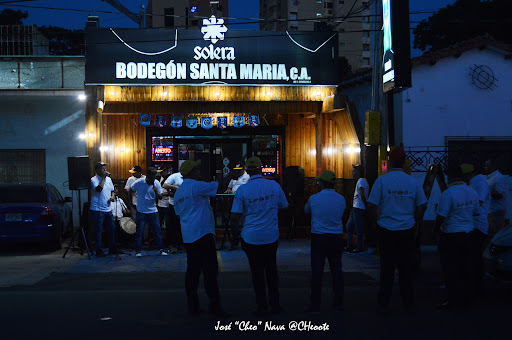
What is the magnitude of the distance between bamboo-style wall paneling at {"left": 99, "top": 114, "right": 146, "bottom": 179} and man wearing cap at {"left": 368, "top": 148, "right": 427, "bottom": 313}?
38.4 ft

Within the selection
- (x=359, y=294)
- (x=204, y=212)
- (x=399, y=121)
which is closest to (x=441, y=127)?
(x=399, y=121)

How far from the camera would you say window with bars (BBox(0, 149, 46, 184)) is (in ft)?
55.1

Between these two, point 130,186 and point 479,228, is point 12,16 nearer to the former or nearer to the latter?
point 130,186

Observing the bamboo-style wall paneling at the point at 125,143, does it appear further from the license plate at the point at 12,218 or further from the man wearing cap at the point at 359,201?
the man wearing cap at the point at 359,201

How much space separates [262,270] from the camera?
24.5ft

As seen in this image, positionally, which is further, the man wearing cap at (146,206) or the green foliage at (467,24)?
the green foliage at (467,24)

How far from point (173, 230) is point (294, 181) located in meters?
3.80

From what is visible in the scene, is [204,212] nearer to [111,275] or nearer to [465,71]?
[111,275]

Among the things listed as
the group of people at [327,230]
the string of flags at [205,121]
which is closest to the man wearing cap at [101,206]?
the string of flags at [205,121]

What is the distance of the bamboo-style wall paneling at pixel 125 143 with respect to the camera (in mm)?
18266

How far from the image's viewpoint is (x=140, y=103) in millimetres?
15844

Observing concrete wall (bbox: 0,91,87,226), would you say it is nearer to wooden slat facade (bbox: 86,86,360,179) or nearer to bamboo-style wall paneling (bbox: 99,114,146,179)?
wooden slat facade (bbox: 86,86,360,179)

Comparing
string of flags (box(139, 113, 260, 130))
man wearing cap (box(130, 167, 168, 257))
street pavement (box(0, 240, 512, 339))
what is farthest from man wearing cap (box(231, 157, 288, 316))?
string of flags (box(139, 113, 260, 130))

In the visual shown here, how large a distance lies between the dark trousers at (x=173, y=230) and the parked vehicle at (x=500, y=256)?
23.7 feet
